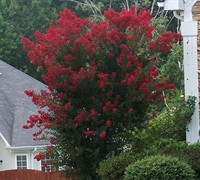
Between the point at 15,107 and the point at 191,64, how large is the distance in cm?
1847

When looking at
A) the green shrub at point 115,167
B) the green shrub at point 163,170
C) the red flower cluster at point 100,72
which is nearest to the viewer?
the green shrub at point 163,170

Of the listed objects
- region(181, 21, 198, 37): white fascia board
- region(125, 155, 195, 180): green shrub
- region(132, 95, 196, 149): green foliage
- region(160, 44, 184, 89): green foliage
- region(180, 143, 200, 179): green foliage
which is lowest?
region(125, 155, 195, 180): green shrub

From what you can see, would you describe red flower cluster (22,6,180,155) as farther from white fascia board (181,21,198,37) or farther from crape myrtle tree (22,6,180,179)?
white fascia board (181,21,198,37)

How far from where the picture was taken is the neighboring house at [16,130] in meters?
30.8

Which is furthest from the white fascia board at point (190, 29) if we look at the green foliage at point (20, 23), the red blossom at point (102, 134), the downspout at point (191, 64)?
the green foliage at point (20, 23)

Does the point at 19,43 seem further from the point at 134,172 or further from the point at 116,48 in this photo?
the point at 134,172

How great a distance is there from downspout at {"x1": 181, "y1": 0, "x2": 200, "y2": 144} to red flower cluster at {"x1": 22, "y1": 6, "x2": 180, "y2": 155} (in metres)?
0.64

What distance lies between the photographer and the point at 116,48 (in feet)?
52.2

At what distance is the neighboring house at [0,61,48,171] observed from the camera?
30.8 metres

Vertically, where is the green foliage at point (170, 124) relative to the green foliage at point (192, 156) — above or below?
above

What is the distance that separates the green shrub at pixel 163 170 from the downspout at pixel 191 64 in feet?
8.03


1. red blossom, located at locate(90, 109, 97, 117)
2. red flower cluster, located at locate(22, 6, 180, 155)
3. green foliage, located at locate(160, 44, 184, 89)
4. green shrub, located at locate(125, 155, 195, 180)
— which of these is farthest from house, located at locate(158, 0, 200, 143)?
green foliage, located at locate(160, 44, 184, 89)

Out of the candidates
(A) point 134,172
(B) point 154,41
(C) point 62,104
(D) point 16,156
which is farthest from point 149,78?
(D) point 16,156

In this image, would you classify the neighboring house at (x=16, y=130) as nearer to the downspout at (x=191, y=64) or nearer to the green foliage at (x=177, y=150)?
the green foliage at (x=177, y=150)
